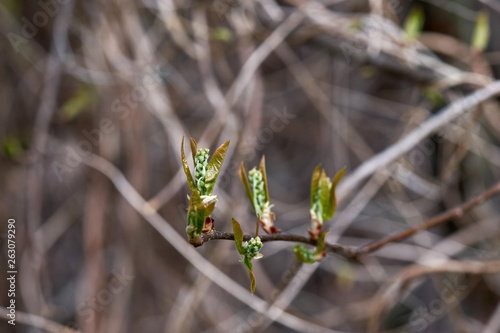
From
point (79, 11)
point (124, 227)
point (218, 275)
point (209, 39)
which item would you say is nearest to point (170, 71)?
point (209, 39)

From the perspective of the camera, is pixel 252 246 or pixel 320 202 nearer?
pixel 252 246

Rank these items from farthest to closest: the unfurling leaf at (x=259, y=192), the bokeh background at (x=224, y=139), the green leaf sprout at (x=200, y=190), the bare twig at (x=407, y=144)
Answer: the bokeh background at (x=224, y=139)
the bare twig at (x=407, y=144)
the unfurling leaf at (x=259, y=192)
the green leaf sprout at (x=200, y=190)

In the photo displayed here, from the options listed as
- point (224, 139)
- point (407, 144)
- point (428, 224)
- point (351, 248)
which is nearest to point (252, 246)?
point (351, 248)

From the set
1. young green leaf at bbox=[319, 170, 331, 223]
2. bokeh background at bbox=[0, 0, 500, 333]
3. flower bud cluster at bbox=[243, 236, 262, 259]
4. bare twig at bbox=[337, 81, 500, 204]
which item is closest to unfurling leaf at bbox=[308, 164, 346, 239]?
young green leaf at bbox=[319, 170, 331, 223]

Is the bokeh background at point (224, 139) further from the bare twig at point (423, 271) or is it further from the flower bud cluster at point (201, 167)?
the flower bud cluster at point (201, 167)

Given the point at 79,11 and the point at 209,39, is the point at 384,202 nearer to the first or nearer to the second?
the point at 209,39

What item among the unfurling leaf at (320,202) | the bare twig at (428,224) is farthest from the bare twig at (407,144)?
the unfurling leaf at (320,202)

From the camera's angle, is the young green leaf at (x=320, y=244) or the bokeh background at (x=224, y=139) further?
the bokeh background at (x=224, y=139)

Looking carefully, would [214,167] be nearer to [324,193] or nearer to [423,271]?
[324,193]
